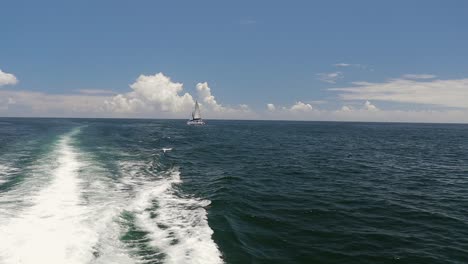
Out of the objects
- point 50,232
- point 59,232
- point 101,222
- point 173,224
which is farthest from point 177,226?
point 50,232

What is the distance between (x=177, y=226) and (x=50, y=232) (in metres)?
6.79

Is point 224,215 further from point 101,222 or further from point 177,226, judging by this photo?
point 101,222

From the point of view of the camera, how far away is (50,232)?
16328 millimetres

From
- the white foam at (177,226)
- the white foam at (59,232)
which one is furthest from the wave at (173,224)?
the white foam at (59,232)

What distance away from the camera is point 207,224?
18.9 meters

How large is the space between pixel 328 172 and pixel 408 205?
13144 millimetres

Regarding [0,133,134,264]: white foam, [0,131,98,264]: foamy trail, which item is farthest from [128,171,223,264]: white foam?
[0,131,98,264]: foamy trail

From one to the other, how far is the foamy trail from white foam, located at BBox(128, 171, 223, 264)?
3.27 meters

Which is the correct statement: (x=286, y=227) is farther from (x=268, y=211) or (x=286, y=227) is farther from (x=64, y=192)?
(x=64, y=192)

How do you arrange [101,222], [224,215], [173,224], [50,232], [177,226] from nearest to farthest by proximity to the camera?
[50,232], [101,222], [177,226], [173,224], [224,215]

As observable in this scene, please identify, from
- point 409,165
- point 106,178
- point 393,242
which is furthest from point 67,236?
point 409,165

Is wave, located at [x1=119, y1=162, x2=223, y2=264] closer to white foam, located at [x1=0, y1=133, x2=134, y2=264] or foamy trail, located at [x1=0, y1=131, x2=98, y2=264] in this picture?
white foam, located at [x1=0, y1=133, x2=134, y2=264]

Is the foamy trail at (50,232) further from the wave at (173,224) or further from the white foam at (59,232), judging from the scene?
the wave at (173,224)

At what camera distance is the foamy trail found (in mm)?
13711
